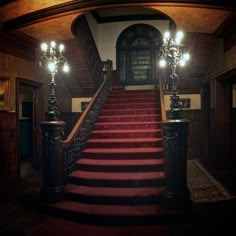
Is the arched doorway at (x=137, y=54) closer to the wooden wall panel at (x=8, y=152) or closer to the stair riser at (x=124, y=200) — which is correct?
the wooden wall panel at (x=8, y=152)

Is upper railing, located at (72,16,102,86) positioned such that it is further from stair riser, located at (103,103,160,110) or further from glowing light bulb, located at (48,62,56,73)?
glowing light bulb, located at (48,62,56,73)

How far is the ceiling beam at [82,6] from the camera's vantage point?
14.5 feet

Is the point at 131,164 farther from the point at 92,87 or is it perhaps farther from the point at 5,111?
the point at 92,87

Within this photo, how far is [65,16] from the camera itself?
5.12 metres

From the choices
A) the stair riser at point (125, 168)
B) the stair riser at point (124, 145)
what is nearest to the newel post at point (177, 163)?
the stair riser at point (125, 168)

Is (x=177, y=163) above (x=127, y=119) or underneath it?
underneath

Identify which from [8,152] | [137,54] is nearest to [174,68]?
[8,152]

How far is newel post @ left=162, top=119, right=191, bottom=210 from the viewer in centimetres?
385

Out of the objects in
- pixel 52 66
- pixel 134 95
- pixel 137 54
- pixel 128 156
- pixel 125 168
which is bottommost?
pixel 125 168

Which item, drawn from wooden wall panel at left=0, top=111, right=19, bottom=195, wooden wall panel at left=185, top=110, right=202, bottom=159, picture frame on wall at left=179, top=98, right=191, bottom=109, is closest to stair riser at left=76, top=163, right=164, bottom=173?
wooden wall panel at left=0, top=111, right=19, bottom=195

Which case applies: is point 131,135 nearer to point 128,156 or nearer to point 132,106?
point 128,156

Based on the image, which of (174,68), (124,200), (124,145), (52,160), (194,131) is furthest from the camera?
(194,131)

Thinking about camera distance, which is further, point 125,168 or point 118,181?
point 125,168

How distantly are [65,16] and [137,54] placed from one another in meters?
6.44
